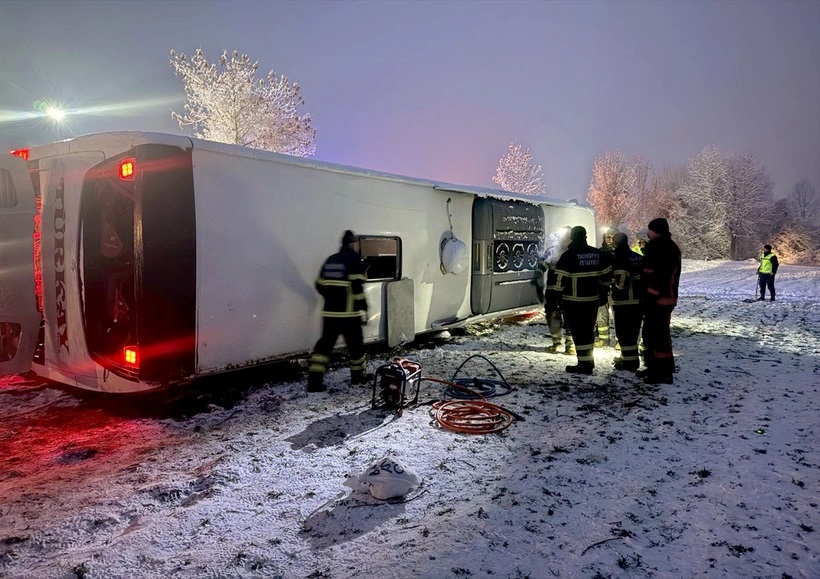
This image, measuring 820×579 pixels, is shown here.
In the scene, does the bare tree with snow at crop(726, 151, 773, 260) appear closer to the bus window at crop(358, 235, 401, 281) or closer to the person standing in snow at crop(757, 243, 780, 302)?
the person standing in snow at crop(757, 243, 780, 302)

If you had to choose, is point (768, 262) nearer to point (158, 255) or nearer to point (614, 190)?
point (158, 255)

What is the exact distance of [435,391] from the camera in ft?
18.6

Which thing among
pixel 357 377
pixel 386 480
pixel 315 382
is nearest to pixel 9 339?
pixel 315 382

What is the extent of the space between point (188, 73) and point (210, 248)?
23.4 meters

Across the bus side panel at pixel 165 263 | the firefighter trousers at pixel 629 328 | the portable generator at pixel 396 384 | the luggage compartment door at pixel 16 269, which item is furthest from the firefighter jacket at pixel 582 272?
the luggage compartment door at pixel 16 269

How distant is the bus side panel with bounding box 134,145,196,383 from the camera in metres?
4.29

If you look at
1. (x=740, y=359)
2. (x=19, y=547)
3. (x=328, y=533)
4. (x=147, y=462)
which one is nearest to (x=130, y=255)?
(x=147, y=462)

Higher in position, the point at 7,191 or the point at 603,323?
the point at 7,191

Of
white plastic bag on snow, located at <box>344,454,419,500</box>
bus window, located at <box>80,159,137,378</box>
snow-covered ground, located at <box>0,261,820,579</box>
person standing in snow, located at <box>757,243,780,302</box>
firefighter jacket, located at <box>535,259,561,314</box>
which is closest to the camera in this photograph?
snow-covered ground, located at <box>0,261,820,579</box>

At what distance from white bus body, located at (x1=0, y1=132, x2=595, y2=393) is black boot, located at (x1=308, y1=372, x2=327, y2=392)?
0.37 m

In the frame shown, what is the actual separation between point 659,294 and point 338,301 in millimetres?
3979

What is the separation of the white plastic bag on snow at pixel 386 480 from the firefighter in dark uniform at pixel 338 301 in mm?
2306

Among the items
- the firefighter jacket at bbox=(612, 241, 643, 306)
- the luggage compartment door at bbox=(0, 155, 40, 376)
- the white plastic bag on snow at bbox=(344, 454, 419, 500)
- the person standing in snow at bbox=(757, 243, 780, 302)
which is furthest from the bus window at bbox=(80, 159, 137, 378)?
the person standing in snow at bbox=(757, 243, 780, 302)

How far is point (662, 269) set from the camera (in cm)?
598
